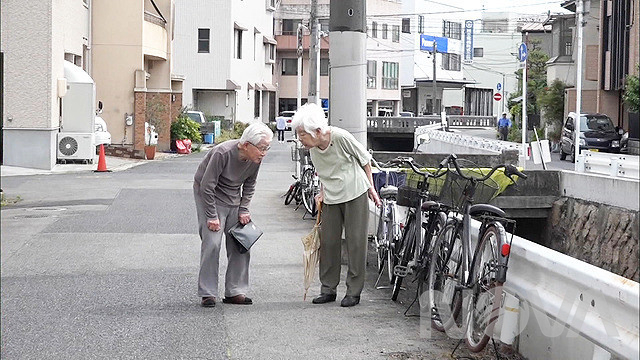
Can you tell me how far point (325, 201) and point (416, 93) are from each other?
93904 millimetres

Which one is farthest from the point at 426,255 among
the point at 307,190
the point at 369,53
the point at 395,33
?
the point at 395,33

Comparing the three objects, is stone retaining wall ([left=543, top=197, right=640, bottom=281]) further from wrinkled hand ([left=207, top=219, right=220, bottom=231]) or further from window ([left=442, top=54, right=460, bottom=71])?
window ([left=442, top=54, right=460, bottom=71])

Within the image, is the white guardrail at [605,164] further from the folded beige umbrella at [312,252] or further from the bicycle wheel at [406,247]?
the folded beige umbrella at [312,252]

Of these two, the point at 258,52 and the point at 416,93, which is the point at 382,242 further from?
the point at 416,93

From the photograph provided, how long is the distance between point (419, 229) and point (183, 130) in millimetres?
33563

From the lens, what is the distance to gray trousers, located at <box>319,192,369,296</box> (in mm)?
9086

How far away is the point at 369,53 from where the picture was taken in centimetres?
8488

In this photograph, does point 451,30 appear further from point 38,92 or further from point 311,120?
point 311,120

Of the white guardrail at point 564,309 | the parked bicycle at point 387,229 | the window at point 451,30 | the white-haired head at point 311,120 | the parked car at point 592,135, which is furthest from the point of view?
the window at point 451,30

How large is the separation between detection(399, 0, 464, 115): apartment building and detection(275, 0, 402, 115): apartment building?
303cm

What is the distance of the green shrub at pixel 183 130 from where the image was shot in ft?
136

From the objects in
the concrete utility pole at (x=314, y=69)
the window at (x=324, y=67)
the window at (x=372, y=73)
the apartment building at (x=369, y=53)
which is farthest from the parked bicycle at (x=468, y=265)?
the window at (x=372, y=73)

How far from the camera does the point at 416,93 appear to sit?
102125mm

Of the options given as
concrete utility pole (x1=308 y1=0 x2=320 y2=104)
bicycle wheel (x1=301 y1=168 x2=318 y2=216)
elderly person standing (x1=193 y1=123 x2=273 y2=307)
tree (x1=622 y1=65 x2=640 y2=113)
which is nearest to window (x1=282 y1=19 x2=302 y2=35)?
concrete utility pole (x1=308 y1=0 x2=320 y2=104)
